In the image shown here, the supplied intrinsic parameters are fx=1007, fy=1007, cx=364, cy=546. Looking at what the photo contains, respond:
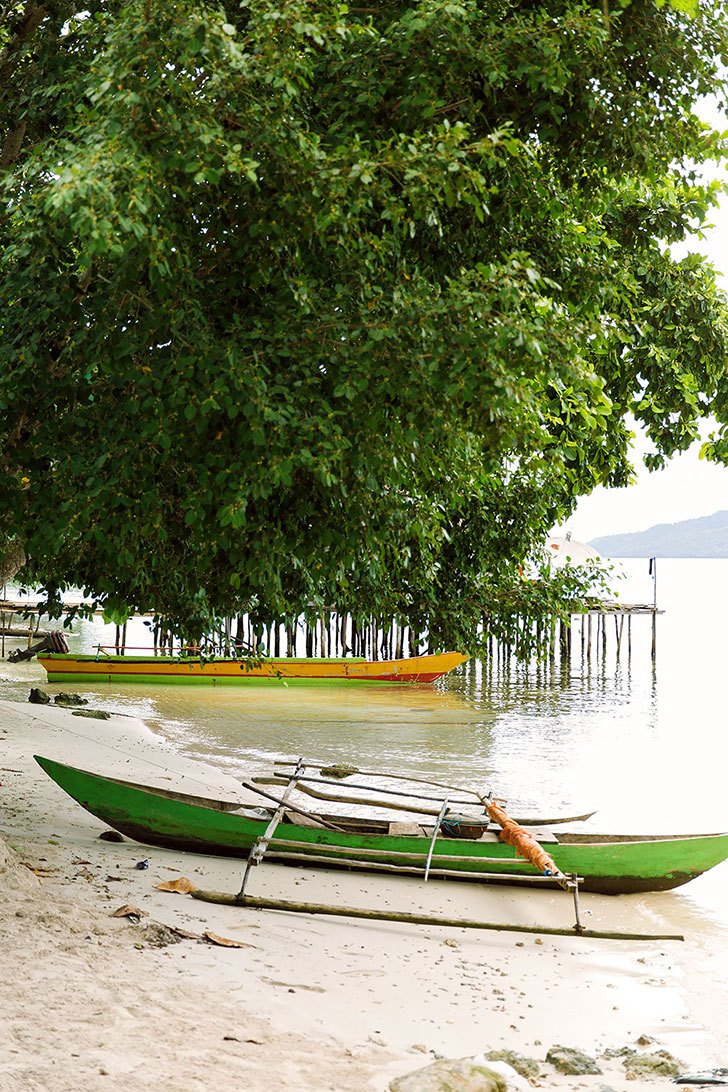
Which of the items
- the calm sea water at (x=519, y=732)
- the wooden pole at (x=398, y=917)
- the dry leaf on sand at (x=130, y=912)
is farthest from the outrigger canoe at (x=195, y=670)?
the dry leaf on sand at (x=130, y=912)

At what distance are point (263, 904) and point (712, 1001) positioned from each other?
3046mm

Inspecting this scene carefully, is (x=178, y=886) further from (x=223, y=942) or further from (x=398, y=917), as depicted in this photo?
(x=398, y=917)

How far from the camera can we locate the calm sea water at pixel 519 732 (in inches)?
577

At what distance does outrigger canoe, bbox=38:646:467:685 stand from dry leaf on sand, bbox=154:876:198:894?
59.9 ft

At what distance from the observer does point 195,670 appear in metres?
26.4

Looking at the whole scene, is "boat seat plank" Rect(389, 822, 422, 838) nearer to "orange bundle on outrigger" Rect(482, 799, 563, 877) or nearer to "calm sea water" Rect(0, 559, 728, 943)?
"orange bundle on outrigger" Rect(482, 799, 563, 877)

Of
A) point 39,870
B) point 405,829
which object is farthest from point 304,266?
point 405,829

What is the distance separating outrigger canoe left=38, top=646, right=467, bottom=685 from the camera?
26.2 metres

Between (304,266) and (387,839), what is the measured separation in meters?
4.73

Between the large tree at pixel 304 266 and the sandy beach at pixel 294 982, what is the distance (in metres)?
2.09

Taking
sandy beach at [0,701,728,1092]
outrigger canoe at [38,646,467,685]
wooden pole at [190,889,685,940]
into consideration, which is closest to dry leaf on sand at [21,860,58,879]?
sandy beach at [0,701,728,1092]

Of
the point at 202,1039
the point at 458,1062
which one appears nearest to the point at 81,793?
the point at 202,1039

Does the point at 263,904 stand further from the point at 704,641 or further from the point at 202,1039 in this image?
the point at 704,641

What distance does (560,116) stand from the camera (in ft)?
19.0
